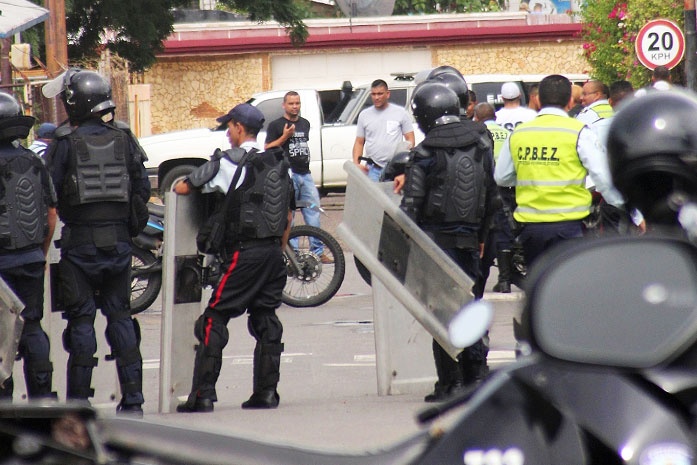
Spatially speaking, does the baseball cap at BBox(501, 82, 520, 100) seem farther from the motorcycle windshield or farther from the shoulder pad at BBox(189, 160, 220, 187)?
the motorcycle windshield

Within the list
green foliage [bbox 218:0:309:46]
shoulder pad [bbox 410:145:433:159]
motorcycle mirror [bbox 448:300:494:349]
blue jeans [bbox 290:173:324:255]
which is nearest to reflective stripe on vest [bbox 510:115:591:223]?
shoulder pad [bbox 410:145:433:159]

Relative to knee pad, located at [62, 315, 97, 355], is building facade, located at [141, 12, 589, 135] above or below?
below

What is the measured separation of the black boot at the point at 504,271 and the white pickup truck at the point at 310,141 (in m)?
7.83

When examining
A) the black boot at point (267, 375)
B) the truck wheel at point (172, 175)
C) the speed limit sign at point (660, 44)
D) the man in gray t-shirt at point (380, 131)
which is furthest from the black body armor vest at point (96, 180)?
the truck wheel at point (172, 175)

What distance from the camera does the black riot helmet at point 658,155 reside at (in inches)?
91.5

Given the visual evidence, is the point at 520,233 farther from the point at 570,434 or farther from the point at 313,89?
the point at 313,89

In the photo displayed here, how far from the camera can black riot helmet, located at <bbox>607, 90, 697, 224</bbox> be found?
232 centimetres

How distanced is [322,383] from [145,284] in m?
3.82

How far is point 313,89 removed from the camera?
67.1 feet

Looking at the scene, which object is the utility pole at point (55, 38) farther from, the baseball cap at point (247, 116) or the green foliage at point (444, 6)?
the green foliage at point (444, 6)

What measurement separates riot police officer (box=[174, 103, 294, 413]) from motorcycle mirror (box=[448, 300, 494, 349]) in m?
5.08

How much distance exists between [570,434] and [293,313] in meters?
9.81

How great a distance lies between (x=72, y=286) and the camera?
7.14 metres

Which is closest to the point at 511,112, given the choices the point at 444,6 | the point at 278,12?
the point at 278,12
